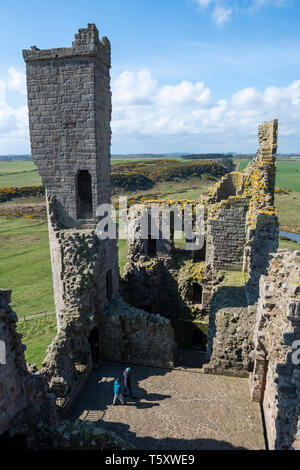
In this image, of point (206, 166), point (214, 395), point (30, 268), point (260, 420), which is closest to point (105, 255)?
point (214, 395)

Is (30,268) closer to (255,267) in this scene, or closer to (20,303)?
(20,303)

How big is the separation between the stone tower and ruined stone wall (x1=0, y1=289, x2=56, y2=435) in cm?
551

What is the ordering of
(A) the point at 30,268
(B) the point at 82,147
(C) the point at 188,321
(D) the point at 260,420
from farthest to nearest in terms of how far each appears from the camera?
1. (A) the point at 30,268
2. (C) the point at 188,321
3. (B) the point at 82,147
4. (D) the point at 260,420

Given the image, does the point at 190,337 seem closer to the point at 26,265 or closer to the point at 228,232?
the point at 228,232

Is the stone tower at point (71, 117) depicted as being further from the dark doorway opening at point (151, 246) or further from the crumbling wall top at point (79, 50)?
the dark doorway opening at point (151, 246)

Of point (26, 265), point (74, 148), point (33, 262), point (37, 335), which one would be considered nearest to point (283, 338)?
point (74, 148)

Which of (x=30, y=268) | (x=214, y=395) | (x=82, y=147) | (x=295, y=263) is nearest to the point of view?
(x=295, y=263)

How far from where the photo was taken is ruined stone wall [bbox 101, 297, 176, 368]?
1057 cm

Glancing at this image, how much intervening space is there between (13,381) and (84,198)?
7.44m

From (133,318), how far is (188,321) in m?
5.02

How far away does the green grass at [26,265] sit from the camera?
19219mm

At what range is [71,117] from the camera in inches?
400

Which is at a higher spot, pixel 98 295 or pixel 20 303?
pixel 98 295

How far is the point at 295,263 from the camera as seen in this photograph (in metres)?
5.62
